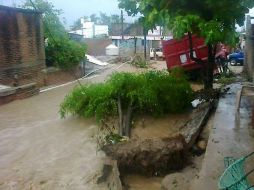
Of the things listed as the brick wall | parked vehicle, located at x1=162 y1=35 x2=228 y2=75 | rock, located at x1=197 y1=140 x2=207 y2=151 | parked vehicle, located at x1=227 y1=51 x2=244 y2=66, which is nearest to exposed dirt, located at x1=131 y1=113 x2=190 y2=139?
rock, located at x1=197 y1=140 x2=207 y2=151

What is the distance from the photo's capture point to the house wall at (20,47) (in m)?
14.5

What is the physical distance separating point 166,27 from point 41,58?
1261 cm

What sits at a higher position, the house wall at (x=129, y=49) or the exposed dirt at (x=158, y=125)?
the house wall at (x=129, y=49)

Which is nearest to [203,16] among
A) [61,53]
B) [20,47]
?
[20,47]

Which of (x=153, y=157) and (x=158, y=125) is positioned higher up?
(x=153, y=157)

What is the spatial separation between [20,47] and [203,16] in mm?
10957

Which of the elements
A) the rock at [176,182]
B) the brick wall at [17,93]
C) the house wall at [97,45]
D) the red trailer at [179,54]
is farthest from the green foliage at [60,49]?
the house wall at [97,45]

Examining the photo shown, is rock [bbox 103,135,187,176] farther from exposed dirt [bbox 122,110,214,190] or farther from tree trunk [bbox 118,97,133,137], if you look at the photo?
tree trunk [bbox 118,97,133,137]

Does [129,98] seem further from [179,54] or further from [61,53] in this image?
[61,53]

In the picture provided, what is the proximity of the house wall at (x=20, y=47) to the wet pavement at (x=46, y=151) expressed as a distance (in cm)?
272

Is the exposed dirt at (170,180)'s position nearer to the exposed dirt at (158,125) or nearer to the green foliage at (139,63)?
the exposed dirt at (158,125)

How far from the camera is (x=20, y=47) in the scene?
15.5 metres

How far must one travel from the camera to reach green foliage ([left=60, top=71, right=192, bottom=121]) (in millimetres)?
9258

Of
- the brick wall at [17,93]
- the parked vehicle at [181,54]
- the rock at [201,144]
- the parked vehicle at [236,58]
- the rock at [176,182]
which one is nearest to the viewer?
the rock at [176,182]
